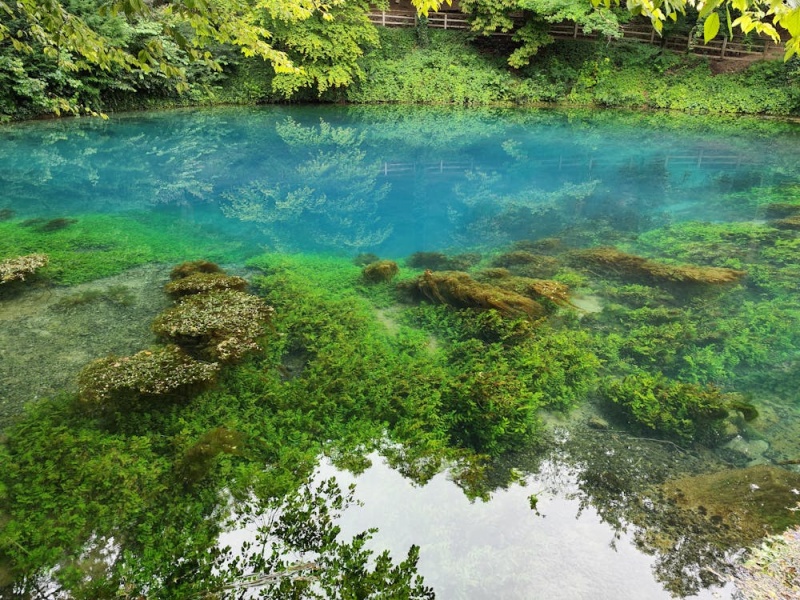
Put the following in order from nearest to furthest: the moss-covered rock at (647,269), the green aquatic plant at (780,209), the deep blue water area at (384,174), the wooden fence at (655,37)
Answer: the moss-covered rock at (647,269) → the deep blue water area at (384,174) → the green aquatic plant at (780,209) → the wooden fence at (655,37)

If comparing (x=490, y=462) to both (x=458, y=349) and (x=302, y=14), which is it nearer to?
(x=458, y=349)

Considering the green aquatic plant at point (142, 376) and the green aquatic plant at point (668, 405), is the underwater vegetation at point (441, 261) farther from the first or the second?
the green aquatic plant at point (142, 376)

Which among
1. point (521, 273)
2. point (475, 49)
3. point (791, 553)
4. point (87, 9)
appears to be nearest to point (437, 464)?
point (791, 553)

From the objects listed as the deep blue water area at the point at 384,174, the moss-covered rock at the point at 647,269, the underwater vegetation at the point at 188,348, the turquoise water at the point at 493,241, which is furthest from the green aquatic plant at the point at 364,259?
the moss-covered rock at the point at 647,269

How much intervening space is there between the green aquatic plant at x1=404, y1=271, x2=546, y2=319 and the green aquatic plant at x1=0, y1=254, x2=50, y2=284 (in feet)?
18.4

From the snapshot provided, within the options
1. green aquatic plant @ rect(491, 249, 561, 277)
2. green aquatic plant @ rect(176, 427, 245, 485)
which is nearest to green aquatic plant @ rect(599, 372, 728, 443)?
green aquatic plant @ rect(491, 249, 561, 277)

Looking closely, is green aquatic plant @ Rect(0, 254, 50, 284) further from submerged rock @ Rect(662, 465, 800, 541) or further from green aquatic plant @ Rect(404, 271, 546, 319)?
submerged rock @ Rect(662, 465, 800, 541)

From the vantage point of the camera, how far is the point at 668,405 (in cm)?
516

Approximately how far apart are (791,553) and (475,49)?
28818 mm

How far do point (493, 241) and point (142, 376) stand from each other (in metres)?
6.98

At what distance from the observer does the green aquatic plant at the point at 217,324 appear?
5.71m

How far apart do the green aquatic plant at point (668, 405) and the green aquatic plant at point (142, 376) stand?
4.16 meters

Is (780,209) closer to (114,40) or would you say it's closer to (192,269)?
(192,269)

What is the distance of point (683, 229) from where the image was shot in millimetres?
10586
